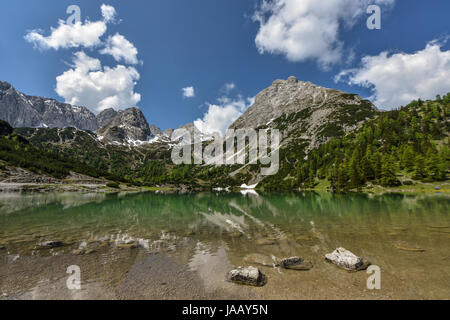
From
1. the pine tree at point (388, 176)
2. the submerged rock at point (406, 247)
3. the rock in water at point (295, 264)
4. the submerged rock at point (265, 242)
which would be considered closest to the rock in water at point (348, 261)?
the rock in water at point (295, 264)

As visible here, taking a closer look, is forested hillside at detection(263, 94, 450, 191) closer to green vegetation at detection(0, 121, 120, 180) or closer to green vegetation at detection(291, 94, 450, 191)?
green vegetation at detection(291, 94, 450, 191)

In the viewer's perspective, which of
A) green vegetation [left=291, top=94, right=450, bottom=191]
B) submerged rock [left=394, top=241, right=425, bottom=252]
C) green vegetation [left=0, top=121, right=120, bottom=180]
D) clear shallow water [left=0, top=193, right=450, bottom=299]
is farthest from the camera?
green vegetation [left=0, top=121, right=120, bottom=180]

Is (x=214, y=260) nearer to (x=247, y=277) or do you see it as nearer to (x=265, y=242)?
(x=247, y=277)

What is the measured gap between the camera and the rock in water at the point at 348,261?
12.0 m

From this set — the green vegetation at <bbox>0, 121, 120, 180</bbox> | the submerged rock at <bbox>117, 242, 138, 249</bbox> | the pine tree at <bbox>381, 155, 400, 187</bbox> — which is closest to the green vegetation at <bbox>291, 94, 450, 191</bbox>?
the pine tree at <bbox>381, 155, 400, 187</bbox>

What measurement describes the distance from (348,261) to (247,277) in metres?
6.57

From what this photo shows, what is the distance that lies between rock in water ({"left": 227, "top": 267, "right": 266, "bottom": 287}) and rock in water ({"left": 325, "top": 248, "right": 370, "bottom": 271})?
519 centimetres

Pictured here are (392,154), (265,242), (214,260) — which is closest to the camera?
(214,260)

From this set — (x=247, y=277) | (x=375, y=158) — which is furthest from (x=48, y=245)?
(x=375, y=158)

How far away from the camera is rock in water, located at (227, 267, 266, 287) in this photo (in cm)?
1045

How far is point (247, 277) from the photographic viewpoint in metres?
10.6

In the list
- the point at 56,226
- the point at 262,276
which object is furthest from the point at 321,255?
the point at 56,226
